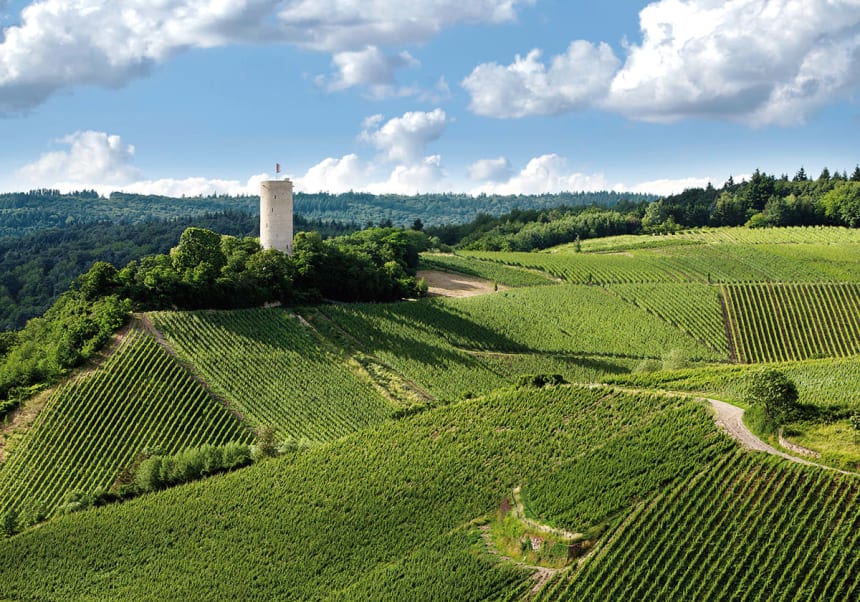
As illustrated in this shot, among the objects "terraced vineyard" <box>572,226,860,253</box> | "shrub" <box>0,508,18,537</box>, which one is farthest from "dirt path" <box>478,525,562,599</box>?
"terraced vineyard" <box>572,226,860,253</box>

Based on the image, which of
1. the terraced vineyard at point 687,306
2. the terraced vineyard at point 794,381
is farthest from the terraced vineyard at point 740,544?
the terraced vineyard at point 687,306

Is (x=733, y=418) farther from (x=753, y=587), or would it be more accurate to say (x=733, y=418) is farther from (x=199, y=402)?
(x=199, y=402)

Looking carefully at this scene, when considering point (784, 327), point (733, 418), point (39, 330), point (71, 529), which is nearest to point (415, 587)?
point (733, 418)

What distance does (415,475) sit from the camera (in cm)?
4331

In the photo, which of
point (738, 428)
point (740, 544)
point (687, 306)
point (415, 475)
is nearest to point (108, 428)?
point (415, 475)

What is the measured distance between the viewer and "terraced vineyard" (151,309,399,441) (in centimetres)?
5359

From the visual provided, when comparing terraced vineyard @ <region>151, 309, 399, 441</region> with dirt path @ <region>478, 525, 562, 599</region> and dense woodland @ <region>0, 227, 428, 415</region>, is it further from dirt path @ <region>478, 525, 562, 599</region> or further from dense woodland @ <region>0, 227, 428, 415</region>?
dirt path @ <region>478, 525, 562, 599</region>

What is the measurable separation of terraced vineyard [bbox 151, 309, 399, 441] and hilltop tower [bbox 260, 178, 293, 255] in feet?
33.2

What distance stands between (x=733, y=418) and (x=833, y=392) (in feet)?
25.5

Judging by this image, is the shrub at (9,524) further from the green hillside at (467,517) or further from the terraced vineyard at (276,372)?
the terraced vineyard at (276,372)

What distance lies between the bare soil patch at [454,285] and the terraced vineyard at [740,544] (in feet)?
169

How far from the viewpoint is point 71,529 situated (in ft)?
145

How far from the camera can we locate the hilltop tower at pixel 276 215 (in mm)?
74875

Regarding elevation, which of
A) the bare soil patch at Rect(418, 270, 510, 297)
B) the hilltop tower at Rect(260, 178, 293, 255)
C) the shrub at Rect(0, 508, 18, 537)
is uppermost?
the hilltop tower at Rect(260, 178, 293, 255)
